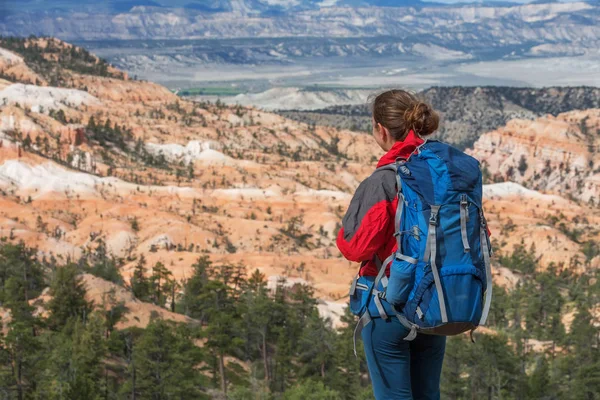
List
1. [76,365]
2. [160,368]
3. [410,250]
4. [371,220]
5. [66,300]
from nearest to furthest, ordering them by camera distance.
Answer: [410,250], [371,220], [160,368], [76,365], [66,300]

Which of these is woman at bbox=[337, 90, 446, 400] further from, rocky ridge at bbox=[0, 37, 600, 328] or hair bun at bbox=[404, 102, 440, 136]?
rocky ridge at bbox=[0, 37, 600, 328]

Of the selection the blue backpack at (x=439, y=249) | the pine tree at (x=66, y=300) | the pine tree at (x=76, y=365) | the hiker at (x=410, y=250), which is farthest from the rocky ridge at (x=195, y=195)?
the blue backpack at (x=439, y=249)

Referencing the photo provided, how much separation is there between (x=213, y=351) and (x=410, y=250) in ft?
104

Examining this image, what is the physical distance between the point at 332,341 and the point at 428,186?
105 feet

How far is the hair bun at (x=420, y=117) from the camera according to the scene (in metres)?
4.99

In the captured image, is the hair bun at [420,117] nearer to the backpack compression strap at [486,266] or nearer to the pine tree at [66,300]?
the backpack compression strap at [486,266]

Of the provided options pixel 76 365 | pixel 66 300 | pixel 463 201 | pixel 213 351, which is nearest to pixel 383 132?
pixel 463 201

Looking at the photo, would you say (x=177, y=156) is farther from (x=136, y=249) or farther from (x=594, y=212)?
(x=594, y=212)

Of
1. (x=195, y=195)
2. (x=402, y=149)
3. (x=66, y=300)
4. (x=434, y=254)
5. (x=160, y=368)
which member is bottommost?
(x=195, y=195)

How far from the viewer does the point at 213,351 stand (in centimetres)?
3509

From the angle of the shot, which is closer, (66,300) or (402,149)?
(402,149)

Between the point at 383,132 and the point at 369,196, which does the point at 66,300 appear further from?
the point at 369,196

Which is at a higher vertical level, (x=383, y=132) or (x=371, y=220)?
(x=383, y=132)

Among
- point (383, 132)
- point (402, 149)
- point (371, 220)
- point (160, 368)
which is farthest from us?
point (160, 368)
